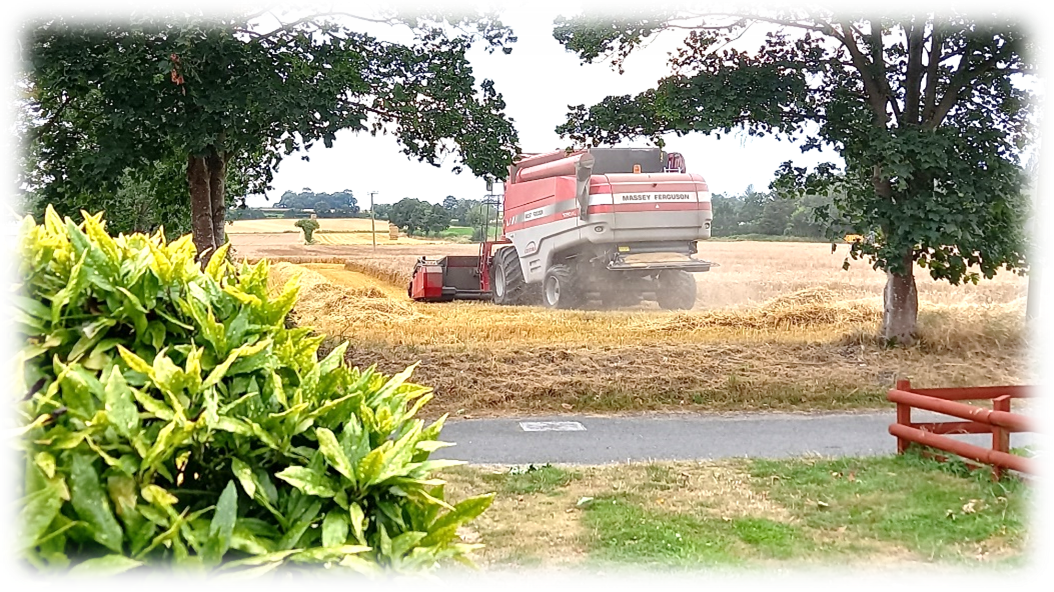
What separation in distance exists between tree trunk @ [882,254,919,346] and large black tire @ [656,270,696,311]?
5.30m

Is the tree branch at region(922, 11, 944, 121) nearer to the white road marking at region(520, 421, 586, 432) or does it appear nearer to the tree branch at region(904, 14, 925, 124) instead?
the tree branch at region(904, 14, 925, 124)

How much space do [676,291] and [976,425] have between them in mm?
10320

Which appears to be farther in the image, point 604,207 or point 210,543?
point 604,207

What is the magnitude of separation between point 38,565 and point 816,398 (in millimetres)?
8843

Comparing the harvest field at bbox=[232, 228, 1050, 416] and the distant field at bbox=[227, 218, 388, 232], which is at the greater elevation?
the distant field at bbox=[227, 218, 388, 232]

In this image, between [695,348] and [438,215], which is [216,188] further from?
[438,215]

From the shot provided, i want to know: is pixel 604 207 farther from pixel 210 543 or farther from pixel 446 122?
pixel 210 543

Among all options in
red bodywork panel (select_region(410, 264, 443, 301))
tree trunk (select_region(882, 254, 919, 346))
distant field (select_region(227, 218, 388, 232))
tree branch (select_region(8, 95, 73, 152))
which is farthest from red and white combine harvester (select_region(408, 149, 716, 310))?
tree branch (select_region(8, 95, 73, 152))

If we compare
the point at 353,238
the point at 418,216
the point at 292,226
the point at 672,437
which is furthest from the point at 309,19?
the point at 353,238

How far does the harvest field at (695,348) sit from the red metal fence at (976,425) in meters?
2.59

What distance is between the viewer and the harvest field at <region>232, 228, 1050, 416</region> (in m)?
9.74

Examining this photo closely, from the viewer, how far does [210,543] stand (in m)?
2.10

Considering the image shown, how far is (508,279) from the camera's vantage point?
1798 cm

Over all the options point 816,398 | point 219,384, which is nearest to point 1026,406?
point 816,398
